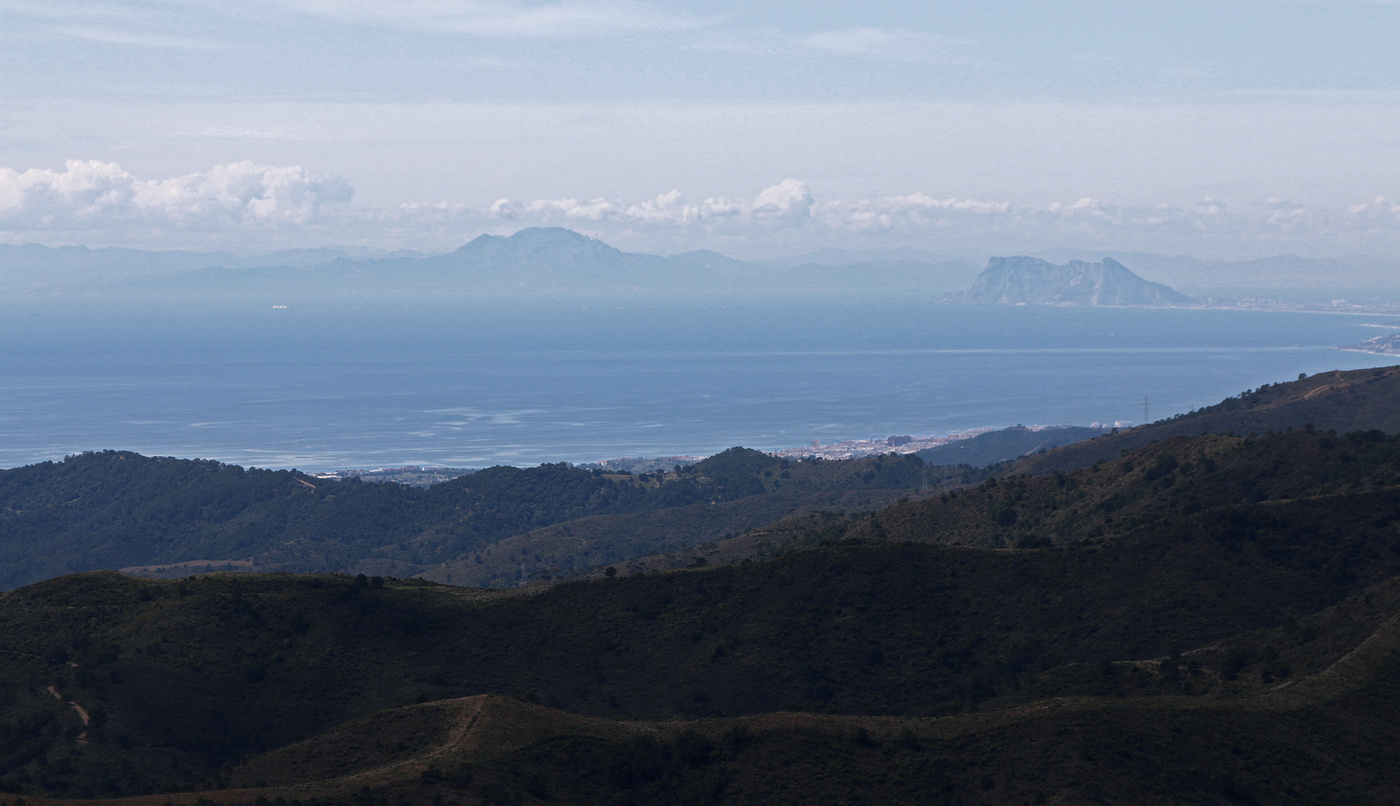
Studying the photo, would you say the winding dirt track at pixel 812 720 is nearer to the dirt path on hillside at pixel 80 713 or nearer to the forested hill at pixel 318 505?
the dirt path on hillside at pixel 80 713

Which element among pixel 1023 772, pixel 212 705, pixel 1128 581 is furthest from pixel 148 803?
pixel 1128 581

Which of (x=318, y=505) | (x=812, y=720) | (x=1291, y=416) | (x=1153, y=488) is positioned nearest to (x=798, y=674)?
(x=812, y=720)

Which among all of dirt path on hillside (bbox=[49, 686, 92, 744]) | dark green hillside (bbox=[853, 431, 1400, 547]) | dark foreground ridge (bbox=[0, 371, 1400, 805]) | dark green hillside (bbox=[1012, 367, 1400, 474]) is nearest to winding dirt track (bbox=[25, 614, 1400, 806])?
dark foreground ridge (bbox=[0, 371, 1400, 805])

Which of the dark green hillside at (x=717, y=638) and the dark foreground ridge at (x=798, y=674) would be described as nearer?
the dark foreground ridge at (x=798, y=674)

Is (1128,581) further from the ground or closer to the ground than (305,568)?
further from the ground

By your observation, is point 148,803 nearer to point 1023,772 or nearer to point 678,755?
point 678,755

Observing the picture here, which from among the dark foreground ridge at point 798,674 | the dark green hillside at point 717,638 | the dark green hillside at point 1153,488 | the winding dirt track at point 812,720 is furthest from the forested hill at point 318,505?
the winding dirt track at point 812,720

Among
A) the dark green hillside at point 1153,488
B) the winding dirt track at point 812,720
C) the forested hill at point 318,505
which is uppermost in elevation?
the dark green hillside at point 1153,488
